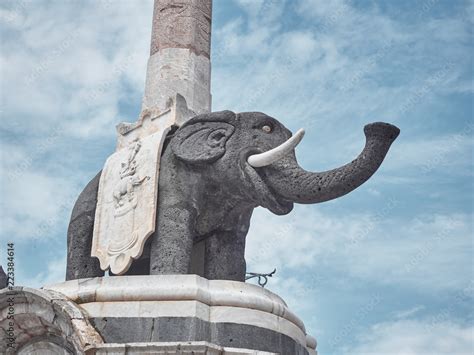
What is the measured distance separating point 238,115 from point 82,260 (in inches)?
104

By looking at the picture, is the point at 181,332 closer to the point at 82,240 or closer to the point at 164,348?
the point at 164,348

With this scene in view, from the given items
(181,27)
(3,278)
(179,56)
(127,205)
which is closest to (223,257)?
(127,205)

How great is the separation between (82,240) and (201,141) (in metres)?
1.96

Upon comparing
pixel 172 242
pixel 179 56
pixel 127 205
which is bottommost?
pixel 172 242

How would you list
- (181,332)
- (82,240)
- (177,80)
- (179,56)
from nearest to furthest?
1. (181,332)
2. (82,240)
3. (177,80)
4. (179,56)

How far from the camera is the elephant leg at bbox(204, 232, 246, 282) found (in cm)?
1134

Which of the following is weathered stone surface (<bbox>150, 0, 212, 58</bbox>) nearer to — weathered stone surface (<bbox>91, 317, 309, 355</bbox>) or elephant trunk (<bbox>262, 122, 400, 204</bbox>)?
elephant trunk (<bbox>262, 122, 400, 204</bbox>)

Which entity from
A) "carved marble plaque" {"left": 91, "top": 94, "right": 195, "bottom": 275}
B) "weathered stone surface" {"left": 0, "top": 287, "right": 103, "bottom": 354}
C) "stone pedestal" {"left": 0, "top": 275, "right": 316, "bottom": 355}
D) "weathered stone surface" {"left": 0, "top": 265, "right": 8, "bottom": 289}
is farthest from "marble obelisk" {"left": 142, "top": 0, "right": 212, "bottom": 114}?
"weathered stone surface" {"left": 0, "top": 287, "right": 103, "bottom": 354}

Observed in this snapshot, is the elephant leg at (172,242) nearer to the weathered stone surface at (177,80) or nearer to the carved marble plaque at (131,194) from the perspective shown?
the carved marble plaque at (131,194)

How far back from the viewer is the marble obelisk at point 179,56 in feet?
39.4

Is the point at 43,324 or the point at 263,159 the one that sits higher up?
the point at 263,159

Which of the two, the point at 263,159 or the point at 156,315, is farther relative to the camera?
the point at 263,159

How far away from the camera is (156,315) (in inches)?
377

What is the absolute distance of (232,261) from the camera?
37.4 ft
